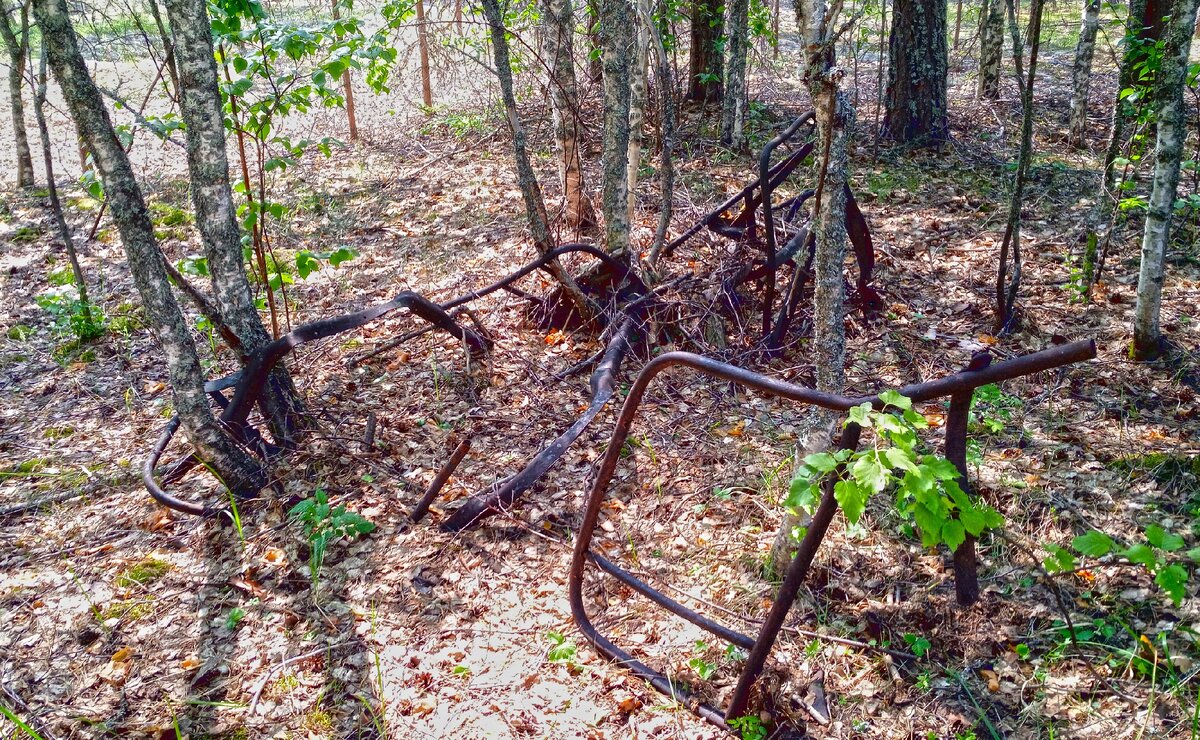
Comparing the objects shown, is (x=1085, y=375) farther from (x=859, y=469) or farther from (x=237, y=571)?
(x=237, y=571)

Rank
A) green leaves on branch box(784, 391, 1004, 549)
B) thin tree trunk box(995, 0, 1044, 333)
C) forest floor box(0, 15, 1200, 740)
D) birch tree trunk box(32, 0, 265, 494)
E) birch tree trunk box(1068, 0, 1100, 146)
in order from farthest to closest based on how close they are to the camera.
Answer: birch tree trunk box(1068, 0, 1100, 146), thin tree trunk box(995, 0, 1044, 333), birch tree trunk box(32, 0, 265, 494), forest floor box(0, 15, 1200, 740), green leaves on branch box(784, 391, 1004, 549)

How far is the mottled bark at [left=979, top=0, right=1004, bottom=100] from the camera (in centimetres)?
818

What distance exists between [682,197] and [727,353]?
2457 mm

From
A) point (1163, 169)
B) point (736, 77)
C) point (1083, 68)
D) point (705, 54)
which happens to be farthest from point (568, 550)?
point (705, 54)

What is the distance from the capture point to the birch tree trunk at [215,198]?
11.6 ft

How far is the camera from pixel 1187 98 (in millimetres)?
8578

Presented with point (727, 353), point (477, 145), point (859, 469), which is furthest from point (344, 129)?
point (859, 469)

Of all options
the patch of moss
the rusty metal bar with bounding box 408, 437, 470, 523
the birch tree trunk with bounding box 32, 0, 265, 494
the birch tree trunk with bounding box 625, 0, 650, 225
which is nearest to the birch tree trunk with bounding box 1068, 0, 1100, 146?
the birch tree trunk with bounding box 625, 0, 650, 225

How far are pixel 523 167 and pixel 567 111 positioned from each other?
2.21 meters

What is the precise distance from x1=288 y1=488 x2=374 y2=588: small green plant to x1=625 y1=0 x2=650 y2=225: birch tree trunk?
2849 mm

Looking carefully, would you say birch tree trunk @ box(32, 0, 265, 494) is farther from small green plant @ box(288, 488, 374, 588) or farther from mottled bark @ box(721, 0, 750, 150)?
mottled bark @ box(721, 0, 750, 150)

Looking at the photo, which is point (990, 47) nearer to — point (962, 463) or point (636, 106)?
point (636, 106)

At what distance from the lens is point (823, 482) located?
2.08m

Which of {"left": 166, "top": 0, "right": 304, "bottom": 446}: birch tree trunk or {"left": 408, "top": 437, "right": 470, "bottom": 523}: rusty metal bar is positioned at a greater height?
{"left": 166, "top": 0, "right": 304, "bottom": 446}: birch tree trunk
